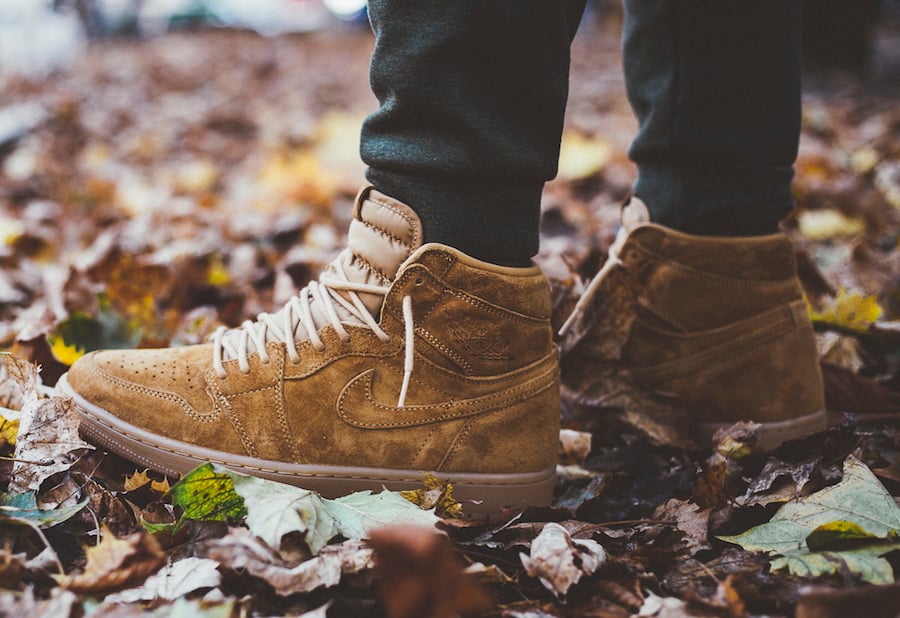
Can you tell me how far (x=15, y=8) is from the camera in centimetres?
1658

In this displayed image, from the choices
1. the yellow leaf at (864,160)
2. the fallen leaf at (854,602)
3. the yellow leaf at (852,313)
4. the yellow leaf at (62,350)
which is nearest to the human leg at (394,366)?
the yellow leaf at (62,350)

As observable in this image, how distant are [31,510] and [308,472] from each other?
416mm

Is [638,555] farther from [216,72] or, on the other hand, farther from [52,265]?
[216,72]

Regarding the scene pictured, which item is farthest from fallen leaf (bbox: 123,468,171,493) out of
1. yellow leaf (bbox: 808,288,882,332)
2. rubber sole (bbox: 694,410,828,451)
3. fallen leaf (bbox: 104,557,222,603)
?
yellow leaf (bbox: 808,288,882,332)

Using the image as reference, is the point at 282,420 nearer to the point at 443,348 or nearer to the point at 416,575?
the point at 443,348

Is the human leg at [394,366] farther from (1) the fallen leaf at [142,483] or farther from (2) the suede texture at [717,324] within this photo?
(2) the suede texture at [717,324]

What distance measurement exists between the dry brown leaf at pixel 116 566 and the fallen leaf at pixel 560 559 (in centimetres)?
51

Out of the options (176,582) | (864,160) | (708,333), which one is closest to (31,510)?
(176,582)

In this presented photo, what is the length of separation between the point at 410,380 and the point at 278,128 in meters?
5.14

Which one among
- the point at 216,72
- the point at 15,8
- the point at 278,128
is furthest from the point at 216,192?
the point at 15,8

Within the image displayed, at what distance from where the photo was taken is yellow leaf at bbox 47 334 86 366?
159 cm

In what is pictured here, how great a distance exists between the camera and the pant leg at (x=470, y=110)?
109 centimetres

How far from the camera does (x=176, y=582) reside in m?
0.98

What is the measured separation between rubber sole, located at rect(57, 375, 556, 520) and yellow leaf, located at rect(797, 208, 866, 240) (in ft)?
7.11
